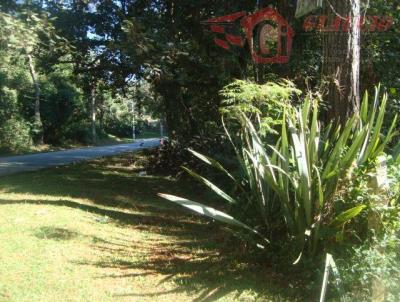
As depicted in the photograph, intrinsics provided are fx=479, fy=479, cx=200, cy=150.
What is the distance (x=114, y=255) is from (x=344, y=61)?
3.70 m

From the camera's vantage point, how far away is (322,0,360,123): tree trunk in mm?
5750

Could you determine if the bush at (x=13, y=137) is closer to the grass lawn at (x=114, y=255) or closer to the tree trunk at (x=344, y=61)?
the grass lawn at (x=114, y=255)

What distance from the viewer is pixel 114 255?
5941 mm

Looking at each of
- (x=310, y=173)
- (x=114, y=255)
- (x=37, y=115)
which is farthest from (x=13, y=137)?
(x=310, y=173)

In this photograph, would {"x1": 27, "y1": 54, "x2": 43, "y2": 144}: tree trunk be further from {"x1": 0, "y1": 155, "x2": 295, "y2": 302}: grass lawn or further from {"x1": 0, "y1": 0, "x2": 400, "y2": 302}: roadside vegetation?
{"x1": 0, "y1": 155, "x2": 295, "y2": 302}: grass lawn

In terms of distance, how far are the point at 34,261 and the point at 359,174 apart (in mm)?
3592

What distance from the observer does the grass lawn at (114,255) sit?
4.61m

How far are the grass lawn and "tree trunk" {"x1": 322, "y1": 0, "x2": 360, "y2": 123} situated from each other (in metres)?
2.20

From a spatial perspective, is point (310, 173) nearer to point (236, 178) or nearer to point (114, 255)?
point (236, 178)

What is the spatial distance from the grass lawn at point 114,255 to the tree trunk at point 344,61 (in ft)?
7.21

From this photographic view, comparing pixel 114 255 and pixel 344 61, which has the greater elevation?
pixel 344 61
